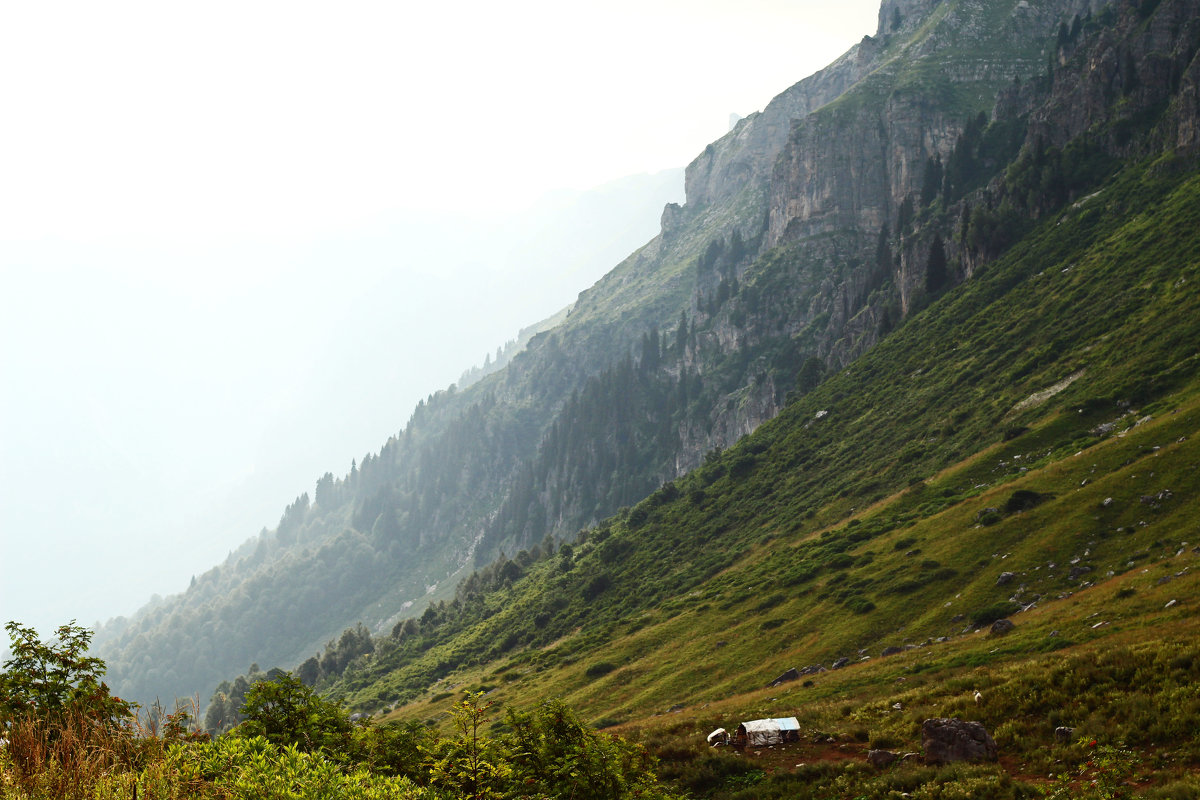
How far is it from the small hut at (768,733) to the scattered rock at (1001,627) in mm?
22746

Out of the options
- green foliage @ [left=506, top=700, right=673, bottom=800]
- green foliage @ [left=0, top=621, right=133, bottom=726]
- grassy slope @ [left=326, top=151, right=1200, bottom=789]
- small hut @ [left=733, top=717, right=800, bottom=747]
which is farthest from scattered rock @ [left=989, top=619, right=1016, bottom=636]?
green foliage @ [left=0, top=621, right=133, bottom=726]

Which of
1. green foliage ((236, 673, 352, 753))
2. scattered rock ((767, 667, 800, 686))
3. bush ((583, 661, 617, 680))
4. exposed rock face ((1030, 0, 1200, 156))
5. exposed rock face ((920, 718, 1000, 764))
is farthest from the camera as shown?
exposed rock face ((1030, 0, 1200, 156))

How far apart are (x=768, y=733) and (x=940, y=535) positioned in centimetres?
4928

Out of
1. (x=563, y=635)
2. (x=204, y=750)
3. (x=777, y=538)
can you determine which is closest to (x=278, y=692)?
(x=204, y=750)

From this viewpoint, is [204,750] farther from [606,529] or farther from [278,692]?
[606,529]

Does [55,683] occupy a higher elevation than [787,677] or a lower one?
higher

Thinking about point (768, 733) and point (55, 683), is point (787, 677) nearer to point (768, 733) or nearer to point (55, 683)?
point (768, 733)

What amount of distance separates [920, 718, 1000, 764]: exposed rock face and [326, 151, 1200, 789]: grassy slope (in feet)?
3.50

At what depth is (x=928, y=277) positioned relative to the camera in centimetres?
16688

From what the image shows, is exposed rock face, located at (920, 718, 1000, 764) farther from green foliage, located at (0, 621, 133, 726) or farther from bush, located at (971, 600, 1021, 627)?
bush, located at (971, 600, 1021, 627)

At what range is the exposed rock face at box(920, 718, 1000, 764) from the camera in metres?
26.6

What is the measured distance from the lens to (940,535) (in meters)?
75.2

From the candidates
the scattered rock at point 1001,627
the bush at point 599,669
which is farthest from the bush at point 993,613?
the bush at point 599,669

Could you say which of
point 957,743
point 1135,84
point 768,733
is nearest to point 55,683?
point 768,733
